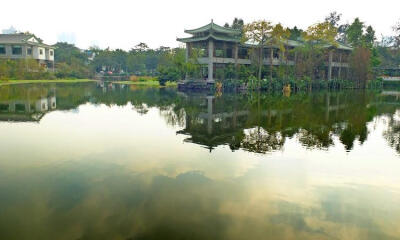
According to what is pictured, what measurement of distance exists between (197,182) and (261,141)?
238 inches

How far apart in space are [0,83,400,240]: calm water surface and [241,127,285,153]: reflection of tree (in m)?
0.04

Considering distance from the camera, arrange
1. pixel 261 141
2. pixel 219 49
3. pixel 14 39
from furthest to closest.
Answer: pixel 14 39 < pixel 219 49 < pixel 261 141

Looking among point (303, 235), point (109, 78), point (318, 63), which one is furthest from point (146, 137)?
point (109, 78)

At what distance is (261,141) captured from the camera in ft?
47.1

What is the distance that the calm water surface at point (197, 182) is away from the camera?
650 centimetres

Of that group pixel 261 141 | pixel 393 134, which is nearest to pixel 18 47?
pixel 261 141

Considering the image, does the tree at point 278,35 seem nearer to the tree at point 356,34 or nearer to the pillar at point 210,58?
the pillar at point 210,58

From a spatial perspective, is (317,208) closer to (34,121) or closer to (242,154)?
(242,154)

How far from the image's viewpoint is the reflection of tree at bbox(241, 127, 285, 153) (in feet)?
42.9

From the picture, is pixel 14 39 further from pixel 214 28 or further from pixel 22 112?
pixel 22 112

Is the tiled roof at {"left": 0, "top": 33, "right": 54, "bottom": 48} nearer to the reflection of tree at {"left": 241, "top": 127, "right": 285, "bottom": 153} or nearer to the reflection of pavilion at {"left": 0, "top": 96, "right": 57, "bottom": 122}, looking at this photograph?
the reflection of pavilion at {"left": 0, "top": 96, "right": 57, "bottom": 122}

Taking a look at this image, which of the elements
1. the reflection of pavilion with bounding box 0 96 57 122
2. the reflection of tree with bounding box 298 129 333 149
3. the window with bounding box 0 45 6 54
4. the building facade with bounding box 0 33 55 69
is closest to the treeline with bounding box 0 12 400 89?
the building facade with bounding box 0 33 55 69

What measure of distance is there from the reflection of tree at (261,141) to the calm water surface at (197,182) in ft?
0.14

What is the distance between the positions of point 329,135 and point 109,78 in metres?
78.9
